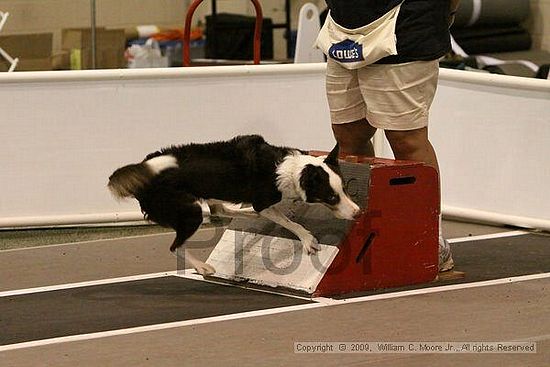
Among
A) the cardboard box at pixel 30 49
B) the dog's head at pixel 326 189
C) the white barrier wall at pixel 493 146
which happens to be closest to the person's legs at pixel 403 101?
the dog's head at pixel 326 189

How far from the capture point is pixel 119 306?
4535 millimetres

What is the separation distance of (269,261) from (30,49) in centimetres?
509

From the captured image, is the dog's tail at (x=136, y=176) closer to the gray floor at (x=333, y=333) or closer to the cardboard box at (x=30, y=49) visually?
the gray floor at (x=333, y=333)

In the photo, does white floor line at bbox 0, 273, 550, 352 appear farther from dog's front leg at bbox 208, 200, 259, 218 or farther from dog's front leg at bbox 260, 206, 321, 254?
dog's front leg at bbox 208, 200, 259, 218

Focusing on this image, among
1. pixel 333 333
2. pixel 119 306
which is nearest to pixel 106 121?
pixel 119 306

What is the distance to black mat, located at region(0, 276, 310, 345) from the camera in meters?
4.25

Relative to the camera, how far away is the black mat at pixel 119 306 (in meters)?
4.25

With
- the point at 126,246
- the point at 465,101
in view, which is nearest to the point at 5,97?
the point at 126,246

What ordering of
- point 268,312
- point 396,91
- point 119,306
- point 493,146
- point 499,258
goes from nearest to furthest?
point 268,312 < point 119,306 < point 396,91 < point 499,258 < point 493,146

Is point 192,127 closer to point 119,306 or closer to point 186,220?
point 186,220

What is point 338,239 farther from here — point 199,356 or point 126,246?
point 126,246

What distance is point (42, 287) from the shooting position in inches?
191

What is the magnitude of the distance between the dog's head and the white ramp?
15 centimetres

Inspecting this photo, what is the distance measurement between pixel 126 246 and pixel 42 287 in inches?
31.4
